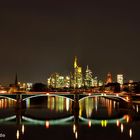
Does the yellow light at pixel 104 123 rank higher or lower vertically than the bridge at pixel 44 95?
lower

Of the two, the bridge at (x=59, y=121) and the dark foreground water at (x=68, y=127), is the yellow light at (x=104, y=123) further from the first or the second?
the bridge at (x=59, y=121)

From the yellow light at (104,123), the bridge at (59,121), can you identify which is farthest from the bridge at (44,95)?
the yellow light at (104,123)

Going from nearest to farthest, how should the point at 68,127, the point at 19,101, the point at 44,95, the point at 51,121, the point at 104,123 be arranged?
1. the point at 68,127
2. the point at 104,123
3. the point at 51,121
4. the point at 19,101
5. the point at 44,95

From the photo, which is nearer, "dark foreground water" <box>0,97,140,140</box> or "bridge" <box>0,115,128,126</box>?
"dark foreground water" <box>0,97,140,140</box>

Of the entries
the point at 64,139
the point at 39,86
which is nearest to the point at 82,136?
the point at 64,139

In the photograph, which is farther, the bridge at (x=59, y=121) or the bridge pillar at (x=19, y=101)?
the bridge pillar at (x=19, y=101)

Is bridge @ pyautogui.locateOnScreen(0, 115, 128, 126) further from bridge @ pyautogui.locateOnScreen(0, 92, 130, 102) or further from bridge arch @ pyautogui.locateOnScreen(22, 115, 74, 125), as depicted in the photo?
bridge @ pyautogui.locateOnScreen(0, 92, 130, 102)

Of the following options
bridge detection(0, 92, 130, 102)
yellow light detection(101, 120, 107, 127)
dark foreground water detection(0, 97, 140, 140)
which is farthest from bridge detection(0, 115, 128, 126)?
bridge detection(0, 92, 130, 102)

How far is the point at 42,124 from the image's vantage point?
142 ft

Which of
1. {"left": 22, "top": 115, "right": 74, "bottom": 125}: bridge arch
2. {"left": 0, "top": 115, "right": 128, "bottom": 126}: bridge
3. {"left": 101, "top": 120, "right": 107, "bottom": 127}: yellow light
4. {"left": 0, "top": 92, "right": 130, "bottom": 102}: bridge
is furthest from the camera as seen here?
{"left": 0, "top": 92, "right": 130, "bottom": 102}: bridge

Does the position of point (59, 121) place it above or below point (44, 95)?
below

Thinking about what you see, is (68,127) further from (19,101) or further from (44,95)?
(44,95)

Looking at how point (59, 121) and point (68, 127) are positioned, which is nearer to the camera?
point (68, 127)

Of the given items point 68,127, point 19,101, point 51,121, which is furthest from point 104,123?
point 19,101
